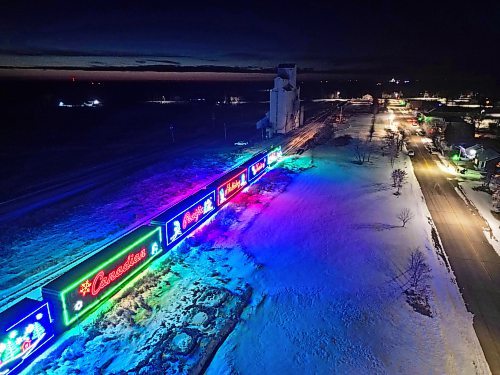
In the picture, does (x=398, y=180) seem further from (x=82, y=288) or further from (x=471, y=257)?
(x=82, y=288)

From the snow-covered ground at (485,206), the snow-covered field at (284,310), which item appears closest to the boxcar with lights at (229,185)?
the snow-covered field at (284,310)

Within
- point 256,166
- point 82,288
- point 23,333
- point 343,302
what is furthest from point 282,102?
point 23,333

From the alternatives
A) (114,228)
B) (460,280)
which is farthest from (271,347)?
(114,228)

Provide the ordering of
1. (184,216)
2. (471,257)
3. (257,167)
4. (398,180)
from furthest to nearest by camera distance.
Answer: (398,180) < (257,167) < (471,257) < (184,216)

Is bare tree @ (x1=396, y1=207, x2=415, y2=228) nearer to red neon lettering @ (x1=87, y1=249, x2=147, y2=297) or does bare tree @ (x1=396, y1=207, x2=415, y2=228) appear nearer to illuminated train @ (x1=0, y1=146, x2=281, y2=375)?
illuminated train @ (x1=0, y1=146, x2=281, y2=375)

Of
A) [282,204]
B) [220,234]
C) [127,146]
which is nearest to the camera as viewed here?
[220,234]

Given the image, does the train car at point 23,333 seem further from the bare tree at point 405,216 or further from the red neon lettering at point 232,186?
the bare tree at point 405,216

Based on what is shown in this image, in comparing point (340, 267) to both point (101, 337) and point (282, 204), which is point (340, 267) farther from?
point (101, 337)
